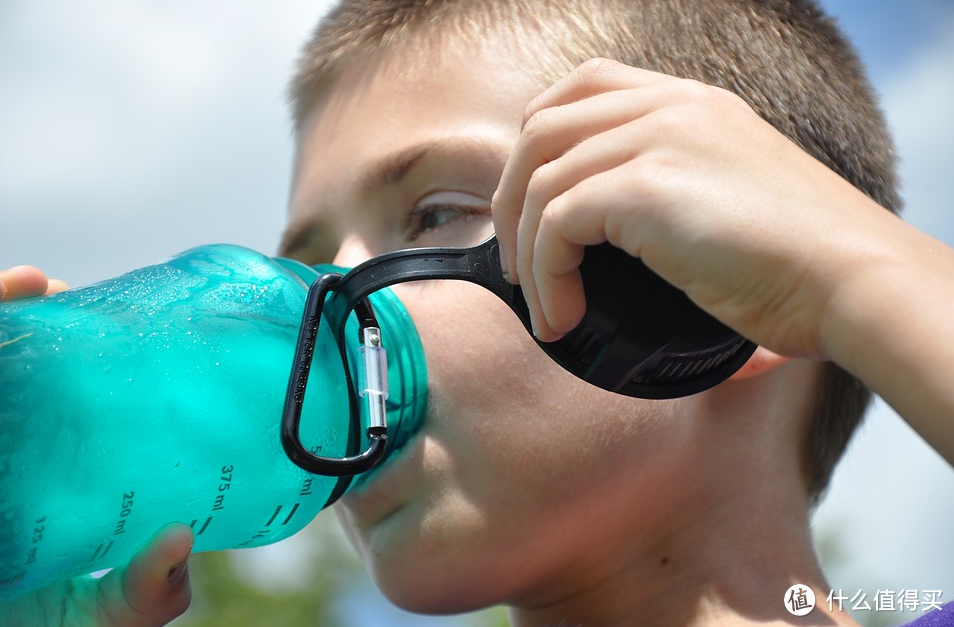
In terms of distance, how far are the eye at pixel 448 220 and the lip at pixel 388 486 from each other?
27 centimetres

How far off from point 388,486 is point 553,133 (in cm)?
50

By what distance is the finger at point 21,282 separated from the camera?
1.18m

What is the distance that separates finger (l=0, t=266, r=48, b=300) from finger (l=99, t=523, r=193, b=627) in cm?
34

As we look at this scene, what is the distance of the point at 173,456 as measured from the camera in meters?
0.97

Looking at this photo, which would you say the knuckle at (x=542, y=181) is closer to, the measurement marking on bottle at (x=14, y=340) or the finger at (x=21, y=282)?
the measurement marking on bottle at (x=14, y=340)

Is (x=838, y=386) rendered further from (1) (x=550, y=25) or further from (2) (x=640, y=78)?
(2) (x=640, y=78)

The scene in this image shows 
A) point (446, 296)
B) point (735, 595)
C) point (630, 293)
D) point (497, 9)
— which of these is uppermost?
point (497, 9)

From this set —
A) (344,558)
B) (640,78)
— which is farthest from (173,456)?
(344,558)

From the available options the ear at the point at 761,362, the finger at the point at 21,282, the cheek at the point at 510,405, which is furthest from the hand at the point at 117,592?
the ear at the point at 761,362

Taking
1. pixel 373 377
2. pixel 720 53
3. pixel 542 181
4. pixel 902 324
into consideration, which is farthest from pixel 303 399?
pixel 720 53

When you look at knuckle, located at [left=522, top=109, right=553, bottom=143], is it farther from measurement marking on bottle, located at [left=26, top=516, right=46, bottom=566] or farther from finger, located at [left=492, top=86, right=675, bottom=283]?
measurement marking on bottle, located at [left=26, top=516, right=46, bottom=566]

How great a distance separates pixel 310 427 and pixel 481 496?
0.81 ft

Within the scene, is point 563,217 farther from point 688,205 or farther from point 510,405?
point 510,405

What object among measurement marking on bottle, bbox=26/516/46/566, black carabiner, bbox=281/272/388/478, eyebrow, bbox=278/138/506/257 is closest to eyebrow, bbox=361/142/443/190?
eyebrow, bbox=278/138/506/257
